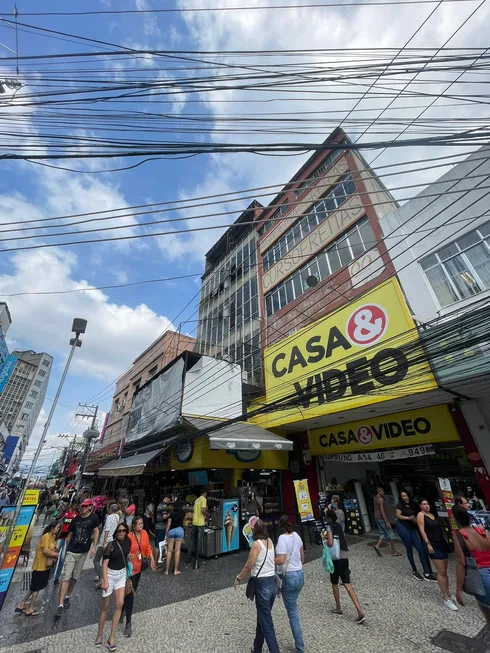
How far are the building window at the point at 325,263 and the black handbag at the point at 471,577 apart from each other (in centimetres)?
1014

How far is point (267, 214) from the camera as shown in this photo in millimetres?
21578

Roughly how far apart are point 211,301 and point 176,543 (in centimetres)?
1894

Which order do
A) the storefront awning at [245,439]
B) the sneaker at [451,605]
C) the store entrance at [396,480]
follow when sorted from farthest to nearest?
1. the storefront awning at [245,439]
2. the store entrance at [396,480]
3. the sneaker at [451,605]

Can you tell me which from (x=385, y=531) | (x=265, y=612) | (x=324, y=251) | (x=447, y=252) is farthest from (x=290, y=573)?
(x=324, y=251)

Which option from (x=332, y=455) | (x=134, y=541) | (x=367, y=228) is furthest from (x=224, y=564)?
(x=367, y=228)

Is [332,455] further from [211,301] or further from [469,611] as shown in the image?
[211,301]

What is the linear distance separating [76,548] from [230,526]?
15.2 feet

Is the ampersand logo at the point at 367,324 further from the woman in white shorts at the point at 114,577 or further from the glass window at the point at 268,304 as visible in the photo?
the woman in white shorts at the point at 114,577

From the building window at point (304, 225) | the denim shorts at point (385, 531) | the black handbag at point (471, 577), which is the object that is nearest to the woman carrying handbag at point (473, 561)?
the black handbag at point (471, 577)

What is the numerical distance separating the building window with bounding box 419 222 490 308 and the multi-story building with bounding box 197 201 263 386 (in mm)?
9078

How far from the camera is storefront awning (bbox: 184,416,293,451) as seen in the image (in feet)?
31.3

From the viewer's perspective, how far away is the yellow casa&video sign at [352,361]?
783cm

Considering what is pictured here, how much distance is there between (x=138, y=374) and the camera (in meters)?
26.6

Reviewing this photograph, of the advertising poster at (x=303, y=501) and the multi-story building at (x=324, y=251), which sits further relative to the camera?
the multi-story building at (x=324, y=251)
